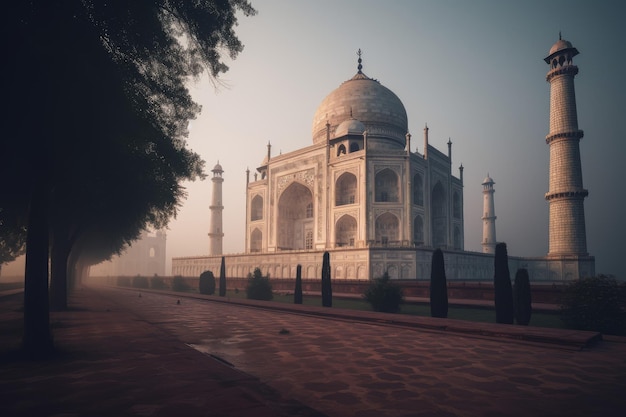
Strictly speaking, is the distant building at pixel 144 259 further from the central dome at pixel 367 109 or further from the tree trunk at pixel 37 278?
the tree trunk at pixel 37 278

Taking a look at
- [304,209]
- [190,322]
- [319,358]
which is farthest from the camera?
[304,209]

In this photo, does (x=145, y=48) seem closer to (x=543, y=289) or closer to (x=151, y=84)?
(x=151, y=84)

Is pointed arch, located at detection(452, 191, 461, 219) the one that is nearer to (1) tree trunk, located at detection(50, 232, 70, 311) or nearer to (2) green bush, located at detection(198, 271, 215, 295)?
(2) green bush, located at detection(198, 271, 215, 295)

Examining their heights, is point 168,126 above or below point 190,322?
above

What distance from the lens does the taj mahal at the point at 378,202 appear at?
28.5m

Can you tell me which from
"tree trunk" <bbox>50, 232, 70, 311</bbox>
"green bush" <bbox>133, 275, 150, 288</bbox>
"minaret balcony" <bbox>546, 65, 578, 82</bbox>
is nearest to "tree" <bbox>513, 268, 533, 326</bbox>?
"tree trunk" <bbox>50, 232, 70, 311</bbox>

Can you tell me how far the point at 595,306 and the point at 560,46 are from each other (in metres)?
27.9

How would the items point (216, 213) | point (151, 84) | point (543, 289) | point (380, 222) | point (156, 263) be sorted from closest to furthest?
point (151, 84) < point (543, 289) < point (380, 222) < point (216, 213) < point (156, 263)

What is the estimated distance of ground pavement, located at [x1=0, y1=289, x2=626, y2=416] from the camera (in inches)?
139

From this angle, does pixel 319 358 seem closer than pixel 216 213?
Yes

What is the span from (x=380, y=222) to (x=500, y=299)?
21474 millimetres

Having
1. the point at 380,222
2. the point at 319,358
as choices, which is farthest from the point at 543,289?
the point at 380,222

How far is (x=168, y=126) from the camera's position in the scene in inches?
362

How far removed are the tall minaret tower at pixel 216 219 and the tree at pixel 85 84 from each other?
124 feet
